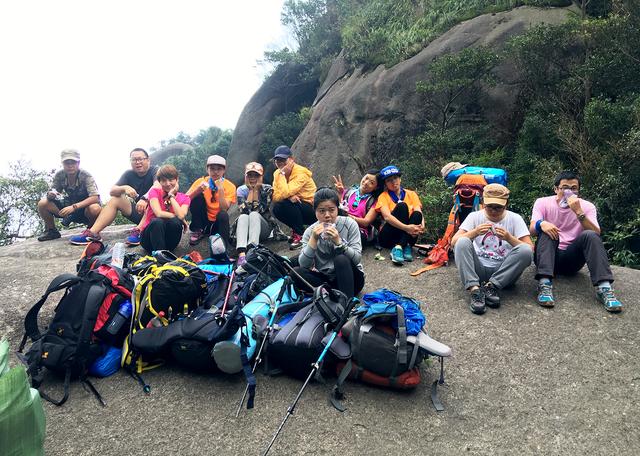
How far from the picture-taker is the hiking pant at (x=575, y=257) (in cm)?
419

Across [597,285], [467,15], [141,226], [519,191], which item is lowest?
[519,191]

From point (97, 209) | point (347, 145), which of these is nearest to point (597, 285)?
point (97, 209)

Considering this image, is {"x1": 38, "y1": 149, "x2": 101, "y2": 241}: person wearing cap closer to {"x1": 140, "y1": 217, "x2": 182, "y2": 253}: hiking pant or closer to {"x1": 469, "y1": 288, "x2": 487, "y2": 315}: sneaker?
{"x1": 140, "y1": 217, "x2": 182, "y2": 253}: hiking pant

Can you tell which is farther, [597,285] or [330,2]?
[330,2]

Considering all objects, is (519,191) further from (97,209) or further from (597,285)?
(97,209)

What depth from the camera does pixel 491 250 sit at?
184 inches

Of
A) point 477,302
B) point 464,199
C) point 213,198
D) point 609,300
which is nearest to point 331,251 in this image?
point 477,302

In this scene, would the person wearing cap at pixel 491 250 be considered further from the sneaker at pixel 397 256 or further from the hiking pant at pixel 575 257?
the sneaker at pixel 397 256

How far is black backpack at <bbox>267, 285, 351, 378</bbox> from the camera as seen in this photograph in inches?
129

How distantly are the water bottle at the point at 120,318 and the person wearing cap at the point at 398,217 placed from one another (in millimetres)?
3658

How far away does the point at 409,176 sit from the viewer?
405 inches

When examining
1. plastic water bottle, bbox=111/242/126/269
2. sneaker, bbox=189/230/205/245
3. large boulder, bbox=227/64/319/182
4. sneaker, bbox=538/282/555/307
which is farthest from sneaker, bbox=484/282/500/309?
large boulder, bbox=227/64/319/182

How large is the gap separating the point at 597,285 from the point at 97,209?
7.95 m

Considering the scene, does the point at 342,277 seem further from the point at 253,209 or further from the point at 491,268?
the point at 253,209
